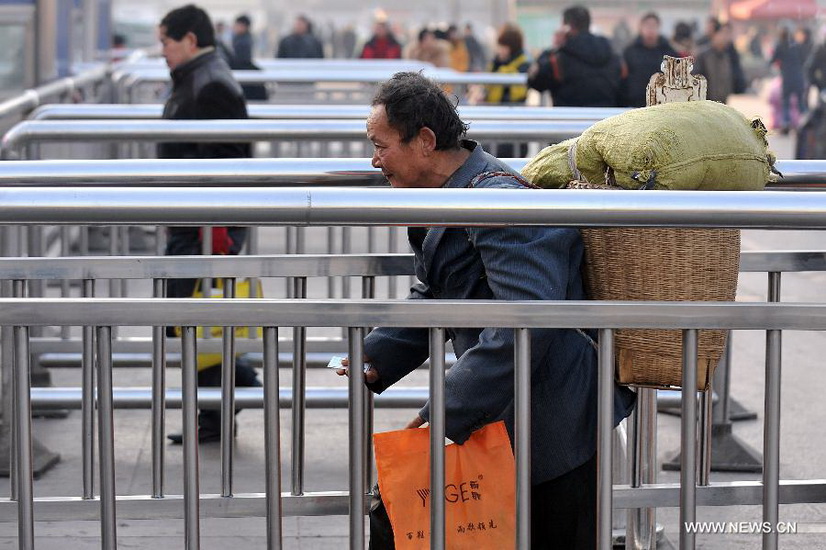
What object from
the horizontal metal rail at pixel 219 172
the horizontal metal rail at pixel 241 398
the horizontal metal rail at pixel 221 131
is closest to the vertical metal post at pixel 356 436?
the horizontal metal rail at pixel 219 172

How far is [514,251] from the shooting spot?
2922 mm

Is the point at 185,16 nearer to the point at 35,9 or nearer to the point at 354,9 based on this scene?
the point at 35,9

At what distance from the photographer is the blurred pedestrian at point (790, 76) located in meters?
22.1

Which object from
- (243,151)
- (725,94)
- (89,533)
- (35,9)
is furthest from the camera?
(725,94)

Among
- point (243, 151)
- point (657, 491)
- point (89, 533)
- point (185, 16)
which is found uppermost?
point (185, 16)

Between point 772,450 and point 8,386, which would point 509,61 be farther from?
point 772,450

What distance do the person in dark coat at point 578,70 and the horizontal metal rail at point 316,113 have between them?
190 inches

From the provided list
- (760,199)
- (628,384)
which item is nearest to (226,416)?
(628,384)

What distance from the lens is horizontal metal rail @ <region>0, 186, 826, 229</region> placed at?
2.64 m

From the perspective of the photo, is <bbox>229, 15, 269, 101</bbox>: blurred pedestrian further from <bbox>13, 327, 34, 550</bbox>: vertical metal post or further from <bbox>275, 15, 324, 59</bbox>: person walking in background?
<bbox>13, 327, 34, 550</bbox>: vertical metal post

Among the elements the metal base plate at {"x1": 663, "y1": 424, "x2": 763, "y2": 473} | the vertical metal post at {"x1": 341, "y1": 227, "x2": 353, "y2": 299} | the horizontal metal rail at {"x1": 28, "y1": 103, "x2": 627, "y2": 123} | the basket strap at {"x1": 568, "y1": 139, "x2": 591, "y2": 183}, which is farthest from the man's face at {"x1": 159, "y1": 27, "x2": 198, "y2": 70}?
the basket strap at {"x1": 568, "y1": 139, "x2": 591, "y2": 183}

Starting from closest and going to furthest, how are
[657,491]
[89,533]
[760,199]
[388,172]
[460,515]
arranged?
[760,199]
[460,515]
[388,172]
[657,491]
[89,533]

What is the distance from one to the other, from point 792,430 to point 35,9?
731 centimetres

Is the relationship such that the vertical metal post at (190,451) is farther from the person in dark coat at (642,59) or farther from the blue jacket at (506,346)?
the person in dark coat at (642,59)
